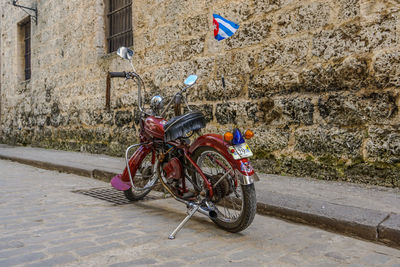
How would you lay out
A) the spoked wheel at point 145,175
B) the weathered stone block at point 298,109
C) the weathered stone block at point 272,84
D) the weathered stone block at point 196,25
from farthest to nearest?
the weathered stone block at point 196,25, the weathered stone block at point 272,84, the weathered stone block at point 298,109, the spoked wheel at point 145,175

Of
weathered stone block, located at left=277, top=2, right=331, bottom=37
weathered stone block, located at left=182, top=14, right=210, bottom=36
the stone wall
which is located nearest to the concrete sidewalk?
the stone wall

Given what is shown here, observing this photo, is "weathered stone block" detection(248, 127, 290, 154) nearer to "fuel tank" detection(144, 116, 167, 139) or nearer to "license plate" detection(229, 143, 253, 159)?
"fuel tank" detection(144, 116, 167, 139)

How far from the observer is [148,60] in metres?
6.95

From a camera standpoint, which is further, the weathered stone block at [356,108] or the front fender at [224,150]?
the weathered stone block at [356,108]

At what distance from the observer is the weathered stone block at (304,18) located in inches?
171

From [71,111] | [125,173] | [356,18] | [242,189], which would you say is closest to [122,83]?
[71,111]

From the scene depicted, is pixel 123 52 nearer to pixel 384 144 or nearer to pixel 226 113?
pixel 226 113

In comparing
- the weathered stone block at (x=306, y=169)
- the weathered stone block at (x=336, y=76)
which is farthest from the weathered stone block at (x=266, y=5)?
the weathered stone block at (x=306, y=169)

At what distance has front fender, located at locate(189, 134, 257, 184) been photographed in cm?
275

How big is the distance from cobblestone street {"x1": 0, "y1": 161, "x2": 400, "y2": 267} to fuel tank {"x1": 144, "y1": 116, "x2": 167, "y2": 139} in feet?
2.39

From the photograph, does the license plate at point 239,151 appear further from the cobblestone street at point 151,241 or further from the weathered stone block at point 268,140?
the weathered stone block at point 268,140

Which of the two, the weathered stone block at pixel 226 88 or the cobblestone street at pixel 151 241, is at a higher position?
the weathered stone block at pixel 226 88

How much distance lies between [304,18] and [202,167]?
96.7 inches

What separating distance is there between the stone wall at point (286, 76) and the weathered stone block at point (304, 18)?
12 mm
